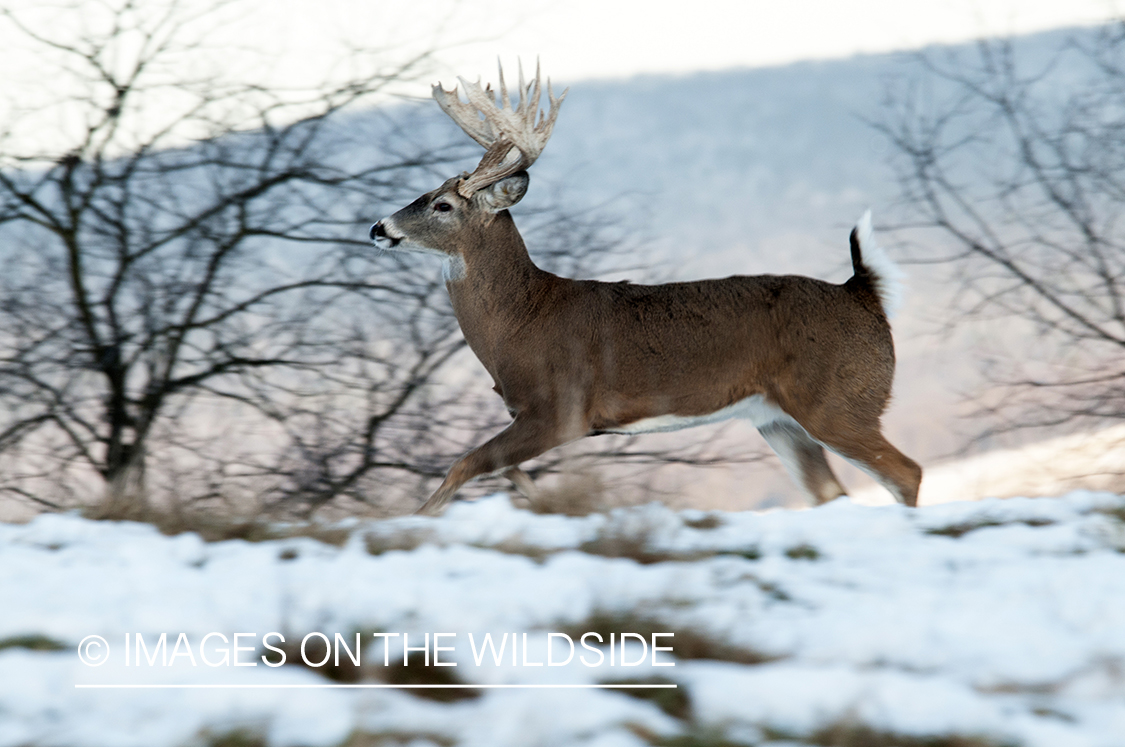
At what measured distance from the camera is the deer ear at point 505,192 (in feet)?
22.9

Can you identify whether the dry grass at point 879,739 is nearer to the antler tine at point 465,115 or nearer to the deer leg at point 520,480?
the deer leg at point 520,480

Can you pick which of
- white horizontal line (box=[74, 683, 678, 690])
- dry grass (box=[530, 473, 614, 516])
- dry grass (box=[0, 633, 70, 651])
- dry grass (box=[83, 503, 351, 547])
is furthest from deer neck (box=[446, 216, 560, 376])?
white horizontal line (box=[74, 683, 678, 690])

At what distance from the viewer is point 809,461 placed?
7.27m

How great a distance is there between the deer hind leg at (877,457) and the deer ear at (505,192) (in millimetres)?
2470

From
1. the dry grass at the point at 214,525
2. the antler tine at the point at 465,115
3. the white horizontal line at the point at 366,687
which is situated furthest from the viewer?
the antler tine at the point at 465,115

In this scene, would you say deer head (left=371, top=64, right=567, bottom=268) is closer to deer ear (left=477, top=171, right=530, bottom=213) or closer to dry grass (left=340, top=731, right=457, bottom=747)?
deer ear (left=477, top=171, right=530, bottom=213)

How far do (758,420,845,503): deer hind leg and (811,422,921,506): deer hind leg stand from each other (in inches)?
24.2

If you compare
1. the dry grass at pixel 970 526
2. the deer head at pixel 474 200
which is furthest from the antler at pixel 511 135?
the dry grass at pixel 970 526

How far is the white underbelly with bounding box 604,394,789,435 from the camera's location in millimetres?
6645

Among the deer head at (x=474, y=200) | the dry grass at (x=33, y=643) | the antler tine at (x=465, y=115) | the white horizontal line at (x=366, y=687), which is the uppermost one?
the antler tine at (x=465, y=115)

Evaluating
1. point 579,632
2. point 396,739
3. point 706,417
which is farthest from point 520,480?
point 396,739

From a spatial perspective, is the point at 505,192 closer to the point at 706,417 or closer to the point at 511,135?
the point at 511,135

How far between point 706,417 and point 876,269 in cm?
146

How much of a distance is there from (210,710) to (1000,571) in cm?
267
